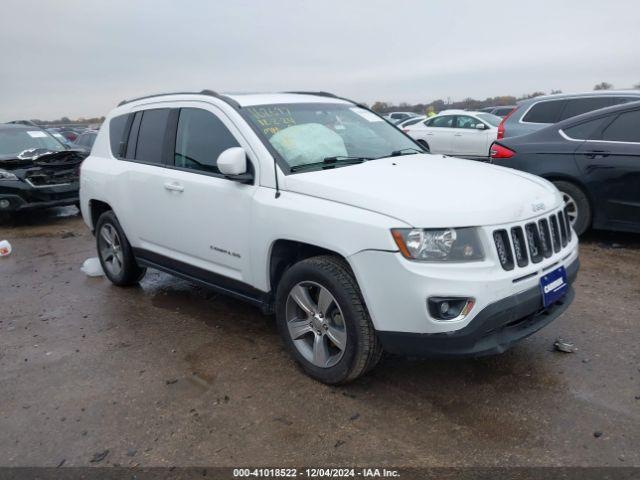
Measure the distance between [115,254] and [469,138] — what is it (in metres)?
11.0

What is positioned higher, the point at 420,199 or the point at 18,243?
the point at 420,199

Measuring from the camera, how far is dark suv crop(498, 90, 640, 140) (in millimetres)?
8008

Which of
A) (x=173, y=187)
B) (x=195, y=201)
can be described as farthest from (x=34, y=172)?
(x=195, y=201)

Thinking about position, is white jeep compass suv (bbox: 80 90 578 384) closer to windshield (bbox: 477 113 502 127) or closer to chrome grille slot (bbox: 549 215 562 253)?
chrome grille slot (bbox: 549 215 562 253)

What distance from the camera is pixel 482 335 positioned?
9.36 feet

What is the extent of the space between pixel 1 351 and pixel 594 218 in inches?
232

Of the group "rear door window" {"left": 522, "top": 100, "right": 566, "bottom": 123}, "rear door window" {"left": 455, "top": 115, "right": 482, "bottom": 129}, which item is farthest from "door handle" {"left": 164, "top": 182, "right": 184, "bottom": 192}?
"rear door window" {"left": 455, "top": 115, "right": 482, "bottom": 129}

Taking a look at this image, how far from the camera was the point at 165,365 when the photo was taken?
3.76 meters

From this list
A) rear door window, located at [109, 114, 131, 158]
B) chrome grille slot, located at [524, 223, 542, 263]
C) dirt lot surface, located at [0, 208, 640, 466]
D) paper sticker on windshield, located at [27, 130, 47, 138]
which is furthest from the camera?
paper sticker on windshield, located at [27, 130, 47, 138]

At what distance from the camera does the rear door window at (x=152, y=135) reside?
14.9 feet

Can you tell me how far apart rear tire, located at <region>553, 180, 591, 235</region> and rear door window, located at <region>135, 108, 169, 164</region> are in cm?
437

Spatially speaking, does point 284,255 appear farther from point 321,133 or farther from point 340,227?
point 321,133

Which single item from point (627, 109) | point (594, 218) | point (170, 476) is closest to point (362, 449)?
point (170, 476)

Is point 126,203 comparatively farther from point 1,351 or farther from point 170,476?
point 170,476
